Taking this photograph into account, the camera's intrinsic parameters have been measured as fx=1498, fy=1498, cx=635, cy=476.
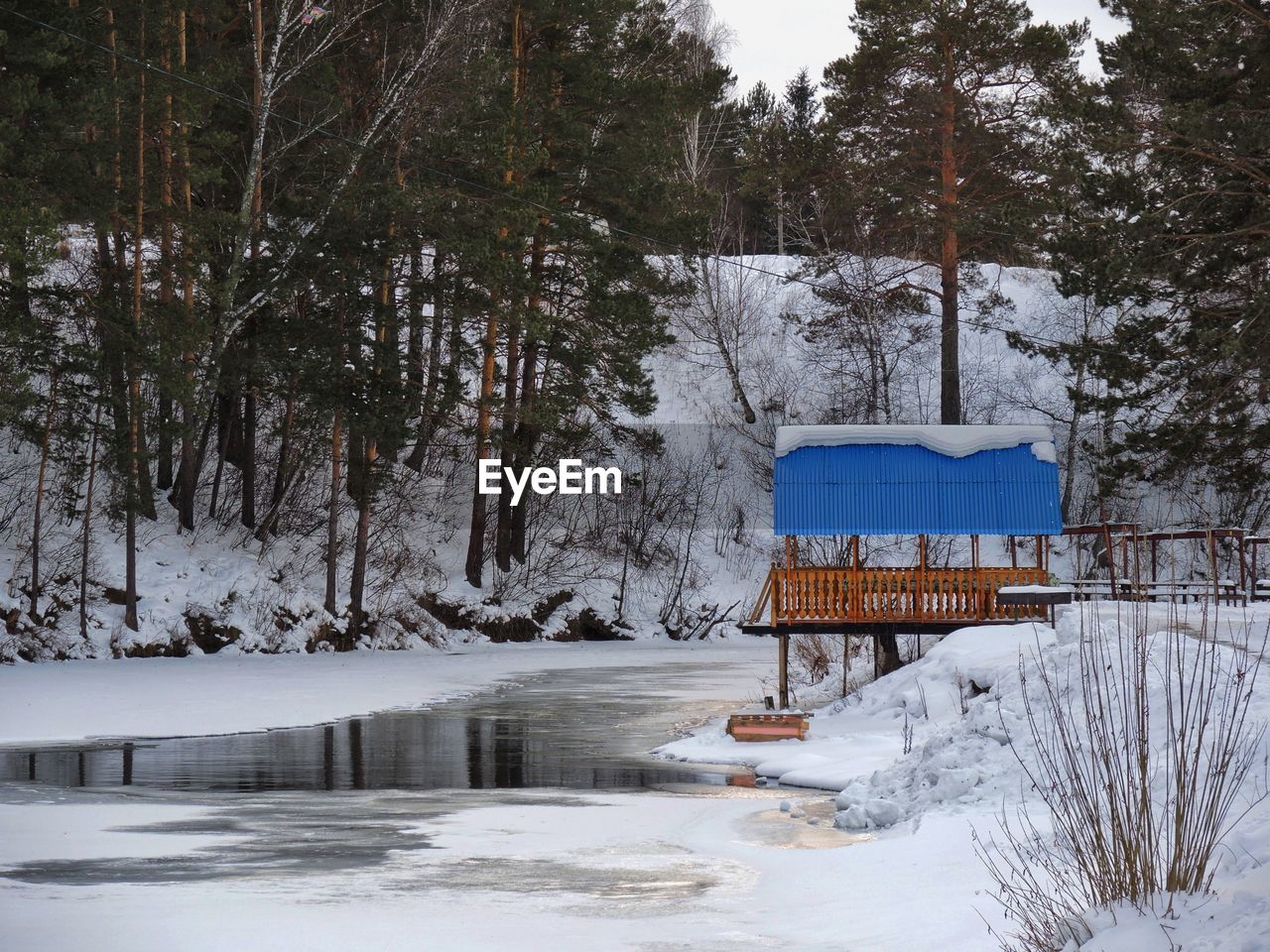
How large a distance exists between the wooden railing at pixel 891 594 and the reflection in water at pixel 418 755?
82.9 inches

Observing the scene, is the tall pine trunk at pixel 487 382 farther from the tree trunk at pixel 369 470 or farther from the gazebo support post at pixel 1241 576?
the gazebo support post at pixel 1241 576

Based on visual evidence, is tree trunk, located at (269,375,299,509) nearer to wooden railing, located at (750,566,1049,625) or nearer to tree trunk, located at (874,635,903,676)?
wooden railing, located at (750,566,1049,625)

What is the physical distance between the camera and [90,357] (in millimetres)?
27094

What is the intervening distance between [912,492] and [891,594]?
225 centimetres

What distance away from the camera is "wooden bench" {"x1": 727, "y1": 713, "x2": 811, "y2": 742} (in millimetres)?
17672

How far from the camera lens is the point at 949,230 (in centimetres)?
3631

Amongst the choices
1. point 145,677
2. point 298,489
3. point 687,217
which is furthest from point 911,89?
point 145,677

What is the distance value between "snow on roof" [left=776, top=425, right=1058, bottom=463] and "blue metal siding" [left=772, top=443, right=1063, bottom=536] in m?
0.10

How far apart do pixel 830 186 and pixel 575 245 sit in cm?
651

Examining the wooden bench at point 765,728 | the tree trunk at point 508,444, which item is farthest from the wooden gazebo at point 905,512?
the tree trunk at point 508,444

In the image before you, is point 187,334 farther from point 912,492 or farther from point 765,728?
point 765,728

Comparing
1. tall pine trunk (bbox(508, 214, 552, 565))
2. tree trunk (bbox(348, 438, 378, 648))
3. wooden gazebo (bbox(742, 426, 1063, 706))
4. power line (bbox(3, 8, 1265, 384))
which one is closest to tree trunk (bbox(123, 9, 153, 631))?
power line (bbox(3, 8, 1265, 384))

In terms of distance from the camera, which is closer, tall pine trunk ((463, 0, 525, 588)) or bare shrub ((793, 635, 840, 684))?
bare shrub ((793, 635, 840, 684))

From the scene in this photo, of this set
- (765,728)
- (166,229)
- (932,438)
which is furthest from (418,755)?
(166,229)
